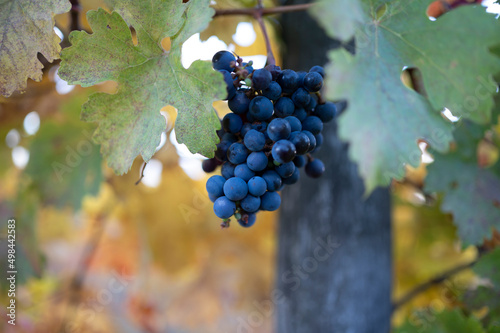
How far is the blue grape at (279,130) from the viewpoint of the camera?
566 millimetres

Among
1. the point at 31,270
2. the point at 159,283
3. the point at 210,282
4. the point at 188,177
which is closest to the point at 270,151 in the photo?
the point at 188,177

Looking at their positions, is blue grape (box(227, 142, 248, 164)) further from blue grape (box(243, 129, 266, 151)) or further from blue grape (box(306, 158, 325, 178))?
blue grape (box(306, 158, 325, 178))

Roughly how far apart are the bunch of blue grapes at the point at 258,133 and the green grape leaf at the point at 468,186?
1.82 ft

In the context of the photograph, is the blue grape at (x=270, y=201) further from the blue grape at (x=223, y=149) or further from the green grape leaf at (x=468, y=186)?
the green grape leaf at (x=468, y=186)

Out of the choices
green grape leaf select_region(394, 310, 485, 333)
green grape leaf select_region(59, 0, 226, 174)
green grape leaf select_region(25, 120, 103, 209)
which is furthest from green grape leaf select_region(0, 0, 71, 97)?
green grape leaf select_region(394, 310, 485, 333)

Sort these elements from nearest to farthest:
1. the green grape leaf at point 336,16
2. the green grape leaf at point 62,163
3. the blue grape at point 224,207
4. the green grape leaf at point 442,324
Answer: the green grape leaf at point 336,16
the blue grape at point 224,207
the green grape leaf at point 442,324
the green grape leaf at point 62,163

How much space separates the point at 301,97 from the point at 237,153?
0.46 feet

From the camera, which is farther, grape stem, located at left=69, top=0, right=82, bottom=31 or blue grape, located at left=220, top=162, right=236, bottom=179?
grape stem, located at left=69, top=0, right=82, bottom=31

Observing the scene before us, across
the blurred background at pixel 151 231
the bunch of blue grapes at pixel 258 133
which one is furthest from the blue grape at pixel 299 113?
the blurred background at pixel 151 231

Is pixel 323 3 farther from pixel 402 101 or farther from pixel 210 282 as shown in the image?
pixel 210 282

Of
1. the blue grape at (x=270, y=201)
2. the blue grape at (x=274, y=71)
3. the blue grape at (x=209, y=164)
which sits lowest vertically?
the blue grape at (x=209, y=164)

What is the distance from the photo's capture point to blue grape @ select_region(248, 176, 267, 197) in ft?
1.92

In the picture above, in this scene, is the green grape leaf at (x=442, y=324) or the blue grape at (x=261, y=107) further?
the green grape leaf at (x=442, y=324)

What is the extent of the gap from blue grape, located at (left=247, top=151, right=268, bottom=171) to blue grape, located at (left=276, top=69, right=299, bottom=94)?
116 mm
